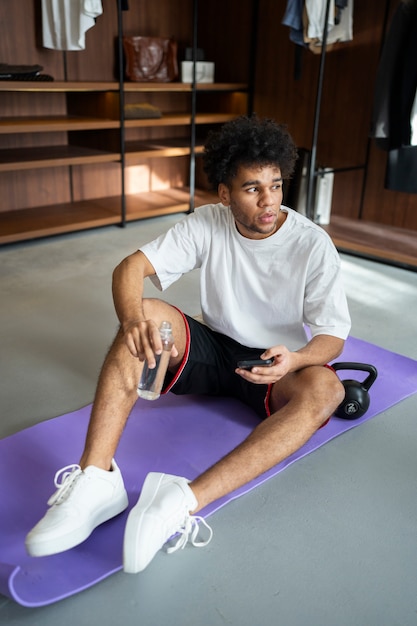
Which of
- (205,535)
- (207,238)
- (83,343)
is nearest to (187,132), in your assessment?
(83,343)

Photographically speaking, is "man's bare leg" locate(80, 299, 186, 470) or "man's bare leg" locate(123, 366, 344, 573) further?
"man's bare leg" locate(80, 299, 186, 470)

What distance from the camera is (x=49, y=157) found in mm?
4047

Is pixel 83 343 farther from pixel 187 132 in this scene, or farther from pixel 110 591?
pixel 187 132

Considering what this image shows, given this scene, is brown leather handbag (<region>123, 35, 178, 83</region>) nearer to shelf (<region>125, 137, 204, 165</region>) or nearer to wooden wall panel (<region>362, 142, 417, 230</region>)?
shelf (<region>125, 137, 204, 165</region>)

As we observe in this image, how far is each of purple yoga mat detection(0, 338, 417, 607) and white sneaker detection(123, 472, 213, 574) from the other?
120mm

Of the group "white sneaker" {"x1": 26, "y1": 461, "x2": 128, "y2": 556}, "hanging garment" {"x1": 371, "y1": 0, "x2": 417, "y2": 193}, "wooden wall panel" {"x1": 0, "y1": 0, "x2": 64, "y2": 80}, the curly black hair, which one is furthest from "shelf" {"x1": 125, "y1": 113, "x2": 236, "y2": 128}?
"white sneaker" {"x1": 26, "y1": 461, "x2": 128, "y2": 556}

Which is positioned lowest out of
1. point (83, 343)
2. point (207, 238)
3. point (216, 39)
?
point (83, 343)

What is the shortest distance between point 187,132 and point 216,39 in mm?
856

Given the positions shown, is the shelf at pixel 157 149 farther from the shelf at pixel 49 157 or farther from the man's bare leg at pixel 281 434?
the man's bare leg at pixel 281 434

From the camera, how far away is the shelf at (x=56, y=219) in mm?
3998

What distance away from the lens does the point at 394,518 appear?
1.62 meters

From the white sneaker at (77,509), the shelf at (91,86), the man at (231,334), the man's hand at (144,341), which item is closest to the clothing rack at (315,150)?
the shelf at (91,86)

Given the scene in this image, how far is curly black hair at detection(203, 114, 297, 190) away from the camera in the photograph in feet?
5.85

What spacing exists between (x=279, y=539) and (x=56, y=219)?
3.33 metres
